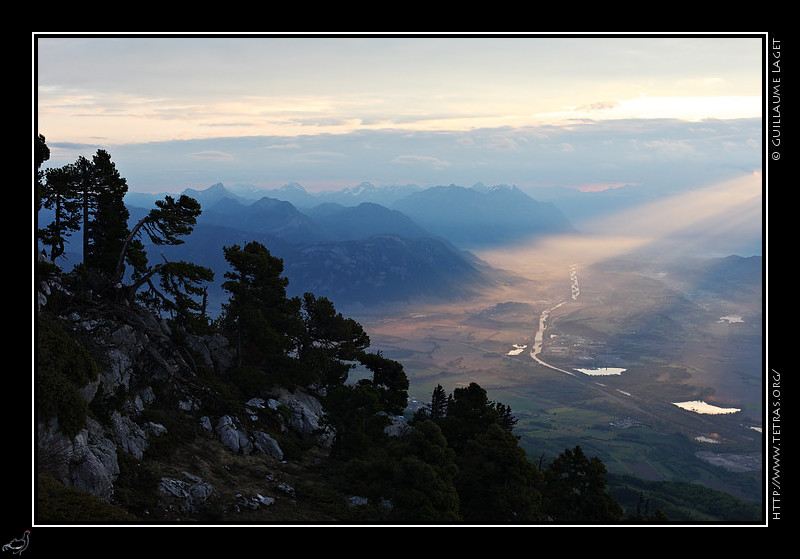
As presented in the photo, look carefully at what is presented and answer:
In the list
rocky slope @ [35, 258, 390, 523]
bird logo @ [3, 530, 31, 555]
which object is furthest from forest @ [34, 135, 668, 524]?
bird logo @ [3, 530, 31, 555]

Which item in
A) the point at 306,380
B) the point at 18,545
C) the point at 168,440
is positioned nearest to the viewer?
the point at 18,545

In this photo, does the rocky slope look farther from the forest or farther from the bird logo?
the bird logo

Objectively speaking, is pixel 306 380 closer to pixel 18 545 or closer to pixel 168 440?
pixel 168 440

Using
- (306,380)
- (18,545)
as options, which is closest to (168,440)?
(18,545)

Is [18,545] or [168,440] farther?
[168,440]

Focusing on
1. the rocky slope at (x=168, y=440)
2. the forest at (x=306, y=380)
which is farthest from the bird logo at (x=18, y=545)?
the forest at (x=306, y=380)

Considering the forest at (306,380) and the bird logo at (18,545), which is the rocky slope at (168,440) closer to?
the forest at (306,380)

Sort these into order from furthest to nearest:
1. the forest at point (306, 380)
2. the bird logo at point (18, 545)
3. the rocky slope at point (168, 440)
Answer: the forest at point (306, 380)
the rocky slope at point (168, 440)
the bird logo at point (18, 545)
